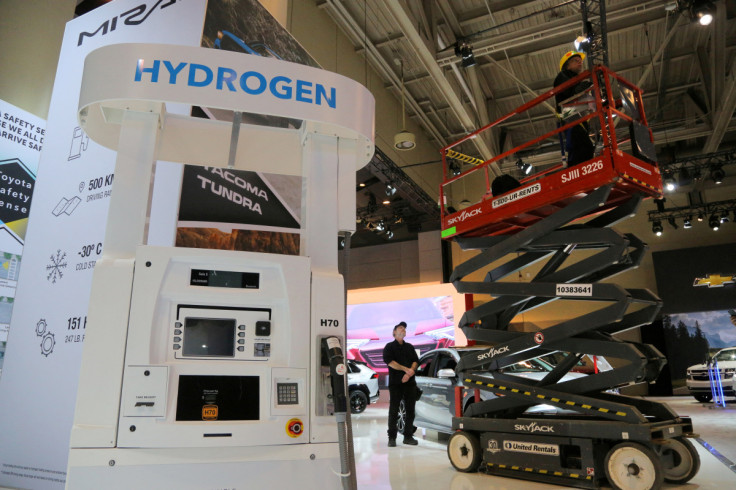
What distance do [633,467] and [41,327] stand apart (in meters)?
4.75

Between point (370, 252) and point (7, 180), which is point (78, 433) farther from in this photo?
point (370, 252)

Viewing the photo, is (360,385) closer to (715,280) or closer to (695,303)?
(695,303)

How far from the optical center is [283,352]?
6.51ft

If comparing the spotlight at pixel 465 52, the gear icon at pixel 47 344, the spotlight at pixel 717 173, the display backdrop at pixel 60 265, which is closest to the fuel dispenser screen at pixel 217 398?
the display backdrop at pixel 60 265

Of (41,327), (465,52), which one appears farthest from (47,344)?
(465,52)

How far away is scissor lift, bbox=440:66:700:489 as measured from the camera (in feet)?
13.4

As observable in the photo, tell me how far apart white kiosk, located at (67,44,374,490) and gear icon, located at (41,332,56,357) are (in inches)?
93.2

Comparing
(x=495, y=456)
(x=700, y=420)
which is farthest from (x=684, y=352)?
(x=495, y=456)

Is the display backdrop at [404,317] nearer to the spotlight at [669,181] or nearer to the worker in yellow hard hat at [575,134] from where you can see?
the spotlight at [669,181]

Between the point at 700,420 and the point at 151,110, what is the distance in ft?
32.3

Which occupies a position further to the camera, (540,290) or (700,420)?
(700,420)

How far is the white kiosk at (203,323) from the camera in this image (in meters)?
1.76

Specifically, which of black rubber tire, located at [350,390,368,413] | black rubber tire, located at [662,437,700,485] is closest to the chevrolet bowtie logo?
black rubber tire, located at [350,390,368,413]

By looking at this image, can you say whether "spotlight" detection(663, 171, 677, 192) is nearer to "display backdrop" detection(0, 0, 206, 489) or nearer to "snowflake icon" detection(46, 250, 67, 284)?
"display backdrop" detection(0, 0, 206, 489)
